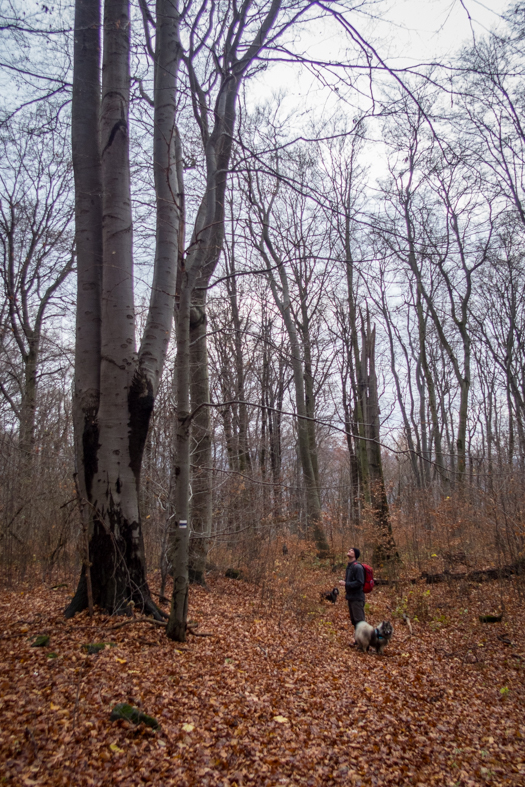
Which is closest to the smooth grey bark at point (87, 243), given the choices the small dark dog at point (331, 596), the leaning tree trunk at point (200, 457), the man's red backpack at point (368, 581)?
the leaning tree trunk at point (200, 457)

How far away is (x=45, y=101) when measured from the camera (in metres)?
5.80

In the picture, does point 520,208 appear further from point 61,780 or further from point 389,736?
point 61,780

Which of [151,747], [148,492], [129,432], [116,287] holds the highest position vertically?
[116,287]

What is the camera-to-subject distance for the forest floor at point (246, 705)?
2.59 m

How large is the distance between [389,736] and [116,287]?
5.02 meters

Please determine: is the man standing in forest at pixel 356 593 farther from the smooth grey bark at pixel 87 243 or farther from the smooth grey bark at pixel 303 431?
the smooth grey bark at pixel 303 431

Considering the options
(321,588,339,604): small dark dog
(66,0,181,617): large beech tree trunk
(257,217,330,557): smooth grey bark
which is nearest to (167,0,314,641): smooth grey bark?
(66,0,181,617): large beech tree trunk

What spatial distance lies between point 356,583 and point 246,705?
346 centimetres

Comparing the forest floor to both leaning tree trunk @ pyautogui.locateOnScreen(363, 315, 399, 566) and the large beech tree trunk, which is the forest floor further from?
leaning tree trunk @ pyautogui.locateOnScreen(363, 315, 399, 566)

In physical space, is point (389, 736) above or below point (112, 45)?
below

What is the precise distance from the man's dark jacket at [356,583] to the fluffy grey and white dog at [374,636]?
0.55 metres

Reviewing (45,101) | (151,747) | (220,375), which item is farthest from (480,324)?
(151,747)

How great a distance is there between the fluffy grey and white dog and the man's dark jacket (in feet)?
1.80

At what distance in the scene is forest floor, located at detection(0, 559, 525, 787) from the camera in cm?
259
